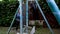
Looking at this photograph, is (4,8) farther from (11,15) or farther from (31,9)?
(31,9)

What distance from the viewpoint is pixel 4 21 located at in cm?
693

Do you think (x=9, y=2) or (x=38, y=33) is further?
(x=9, y=2)

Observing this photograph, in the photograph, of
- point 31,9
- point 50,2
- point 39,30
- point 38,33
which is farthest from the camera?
point 31,9

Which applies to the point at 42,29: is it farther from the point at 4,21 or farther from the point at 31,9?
the point at 4,21

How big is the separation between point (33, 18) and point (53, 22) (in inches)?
32.3

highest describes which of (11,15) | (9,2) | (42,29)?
(9,2)

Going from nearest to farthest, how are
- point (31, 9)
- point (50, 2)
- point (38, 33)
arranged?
1. point (50, 2)
2. point (38, 33)
3. point (31, 9)

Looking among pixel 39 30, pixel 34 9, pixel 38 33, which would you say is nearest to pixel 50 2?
pixel 38 33

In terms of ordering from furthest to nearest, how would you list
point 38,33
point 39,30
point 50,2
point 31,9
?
1. point 31,9
2. point 39,30
3. point 38,33
4. point 50,2

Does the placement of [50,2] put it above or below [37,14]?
above

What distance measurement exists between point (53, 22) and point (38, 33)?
1.16 meters

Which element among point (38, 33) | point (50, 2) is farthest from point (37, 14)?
point (50, 2)

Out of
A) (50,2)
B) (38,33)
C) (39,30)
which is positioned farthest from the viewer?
(39,30)

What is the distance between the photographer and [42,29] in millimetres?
6543
